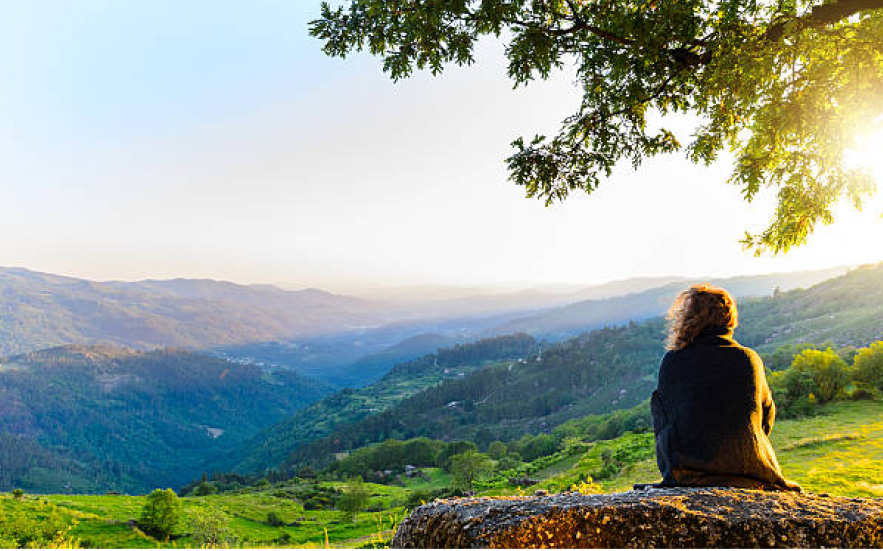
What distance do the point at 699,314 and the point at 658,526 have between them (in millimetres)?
2634

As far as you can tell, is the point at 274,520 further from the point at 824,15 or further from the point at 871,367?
the point at 824,15

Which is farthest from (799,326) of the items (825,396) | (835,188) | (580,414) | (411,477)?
(835,188)

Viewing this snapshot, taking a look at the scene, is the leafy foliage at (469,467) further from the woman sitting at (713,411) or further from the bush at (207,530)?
the woman sitting at (713,411)

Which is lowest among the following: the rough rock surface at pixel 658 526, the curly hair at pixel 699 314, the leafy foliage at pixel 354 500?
the leafy foliage at pixel 354 500

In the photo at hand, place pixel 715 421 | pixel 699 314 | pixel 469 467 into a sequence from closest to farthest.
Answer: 1. pixel 715 421
2. pixel 699 314
3. pixel 469 467

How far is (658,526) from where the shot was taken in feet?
10.4

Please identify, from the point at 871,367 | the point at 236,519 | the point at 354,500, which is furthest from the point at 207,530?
the point at 871,367

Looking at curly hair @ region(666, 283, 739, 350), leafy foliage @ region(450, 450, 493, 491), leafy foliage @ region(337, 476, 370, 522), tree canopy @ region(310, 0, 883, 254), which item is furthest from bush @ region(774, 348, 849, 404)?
leafy foliage @ region(337, 476, 370, 522)

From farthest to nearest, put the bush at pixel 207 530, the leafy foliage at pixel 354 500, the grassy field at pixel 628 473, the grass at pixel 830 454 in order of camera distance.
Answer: the leafy foliage at pixel 354 500
the bush at pixel 207 530
the grassy field at pixel 628 473
the grass at pixel 830 454

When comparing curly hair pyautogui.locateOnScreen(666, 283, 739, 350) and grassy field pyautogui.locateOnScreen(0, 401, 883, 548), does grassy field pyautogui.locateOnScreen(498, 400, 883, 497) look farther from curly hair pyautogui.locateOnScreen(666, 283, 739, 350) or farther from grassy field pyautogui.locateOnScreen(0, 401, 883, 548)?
curly hair pyautogui.locateOnScreen(666, 283, 739, 350)

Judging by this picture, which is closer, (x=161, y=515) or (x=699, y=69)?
(x=699, y=69)

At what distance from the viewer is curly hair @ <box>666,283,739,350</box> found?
16.3 ft

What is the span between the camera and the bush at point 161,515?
4438 cm

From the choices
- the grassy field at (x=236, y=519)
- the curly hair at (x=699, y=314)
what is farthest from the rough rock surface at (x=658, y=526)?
the grassy field at (x=236, y=519)
